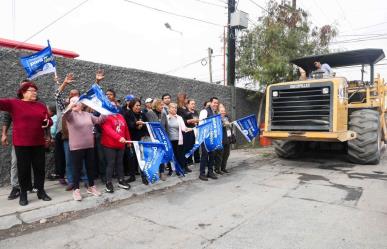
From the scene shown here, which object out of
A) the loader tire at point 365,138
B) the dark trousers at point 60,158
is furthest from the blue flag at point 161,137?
the loader tire at point 365,138

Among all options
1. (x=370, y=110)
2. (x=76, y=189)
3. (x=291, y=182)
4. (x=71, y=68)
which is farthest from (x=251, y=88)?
(x=76, y=189)

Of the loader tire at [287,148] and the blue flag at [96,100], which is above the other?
the blue flag at [96,100]

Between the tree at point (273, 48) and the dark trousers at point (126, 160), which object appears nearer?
the dark trousers at point (126, 160)

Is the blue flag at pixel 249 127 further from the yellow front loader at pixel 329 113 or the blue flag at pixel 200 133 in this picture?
the blue flag at pixel 200 133

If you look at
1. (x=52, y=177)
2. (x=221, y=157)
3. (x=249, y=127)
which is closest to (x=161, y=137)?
(x=221, y=157)

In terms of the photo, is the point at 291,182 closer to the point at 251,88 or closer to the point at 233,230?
the point at 233,230

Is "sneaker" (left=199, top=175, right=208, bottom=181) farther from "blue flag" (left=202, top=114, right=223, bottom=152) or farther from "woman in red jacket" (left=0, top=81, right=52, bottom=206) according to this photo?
"woman in red jacket" (left=0, top=81, right=52, bottom=206)

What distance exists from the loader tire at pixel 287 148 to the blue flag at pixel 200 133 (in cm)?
353

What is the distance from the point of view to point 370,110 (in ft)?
30.3

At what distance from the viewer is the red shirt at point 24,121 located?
5.10 meters

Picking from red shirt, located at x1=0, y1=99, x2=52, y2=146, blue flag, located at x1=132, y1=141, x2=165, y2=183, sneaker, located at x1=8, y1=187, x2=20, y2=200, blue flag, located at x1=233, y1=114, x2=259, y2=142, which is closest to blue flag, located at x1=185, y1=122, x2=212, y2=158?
blue flag, located at x1=132, y1=141, x2=165, y2=183

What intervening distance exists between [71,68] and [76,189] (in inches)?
115

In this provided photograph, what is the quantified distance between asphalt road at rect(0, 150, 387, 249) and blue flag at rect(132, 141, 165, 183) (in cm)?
41

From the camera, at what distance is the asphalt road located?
4062 millimetres
